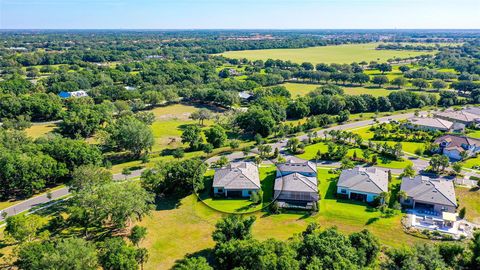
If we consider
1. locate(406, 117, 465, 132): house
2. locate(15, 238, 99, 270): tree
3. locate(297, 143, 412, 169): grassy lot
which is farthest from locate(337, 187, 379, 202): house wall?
locate(406, 117, 465, 132): house

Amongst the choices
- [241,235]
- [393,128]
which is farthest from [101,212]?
[393,128]

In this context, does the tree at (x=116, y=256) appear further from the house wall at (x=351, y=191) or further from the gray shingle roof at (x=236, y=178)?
the house wall at (x=351, y=191)

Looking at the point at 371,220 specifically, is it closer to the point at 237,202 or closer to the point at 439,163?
the point at 237,202

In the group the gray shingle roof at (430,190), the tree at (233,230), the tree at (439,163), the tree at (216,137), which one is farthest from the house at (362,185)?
the tree at (216,137)

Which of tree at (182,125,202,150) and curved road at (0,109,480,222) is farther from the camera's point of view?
tree at (182,125,202,150)

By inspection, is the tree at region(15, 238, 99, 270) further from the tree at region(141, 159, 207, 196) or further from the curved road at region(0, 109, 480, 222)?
the tree at region(141, 159, 207, 196)
